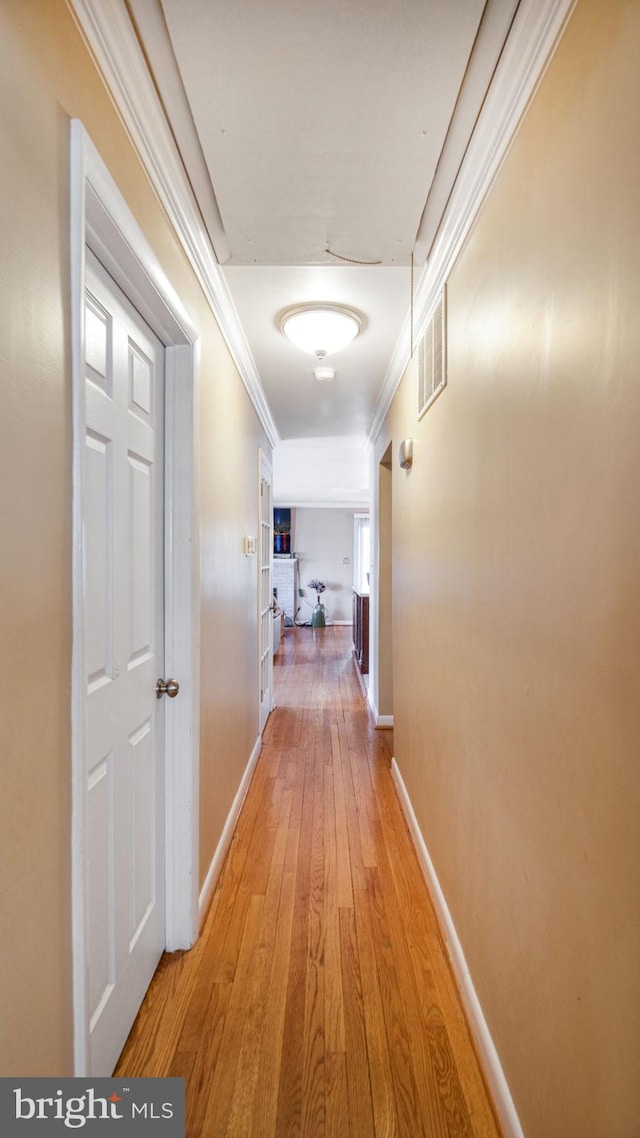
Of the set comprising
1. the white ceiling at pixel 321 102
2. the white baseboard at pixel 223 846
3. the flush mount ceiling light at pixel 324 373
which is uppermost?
the flush mount ceiling light at pixel 324 373

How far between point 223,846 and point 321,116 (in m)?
2.48

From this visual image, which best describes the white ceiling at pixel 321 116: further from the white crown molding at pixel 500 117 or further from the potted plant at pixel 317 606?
the potted plant at pixel 317 606

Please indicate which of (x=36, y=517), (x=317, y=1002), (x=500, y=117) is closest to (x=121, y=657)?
(x=36, y=517)

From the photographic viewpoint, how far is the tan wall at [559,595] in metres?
0.73

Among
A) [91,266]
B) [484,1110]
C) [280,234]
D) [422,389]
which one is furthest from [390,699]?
[91,266]

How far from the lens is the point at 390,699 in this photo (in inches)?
158

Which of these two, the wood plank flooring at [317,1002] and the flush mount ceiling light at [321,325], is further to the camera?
the flush mount ceiling light at [321,325]

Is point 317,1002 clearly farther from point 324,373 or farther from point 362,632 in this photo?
point 362,632

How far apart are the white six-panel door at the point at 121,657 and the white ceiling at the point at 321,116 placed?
449mm

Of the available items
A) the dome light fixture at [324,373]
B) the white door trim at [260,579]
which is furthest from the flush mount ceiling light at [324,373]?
the white door trim at [260,579]

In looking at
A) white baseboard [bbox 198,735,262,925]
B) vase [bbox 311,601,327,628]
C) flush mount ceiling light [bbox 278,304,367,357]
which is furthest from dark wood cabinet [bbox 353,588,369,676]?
flush mount ceiling light [bbox 278,304,367,357]

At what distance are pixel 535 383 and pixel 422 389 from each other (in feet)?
3.91

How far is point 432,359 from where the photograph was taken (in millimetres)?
1993

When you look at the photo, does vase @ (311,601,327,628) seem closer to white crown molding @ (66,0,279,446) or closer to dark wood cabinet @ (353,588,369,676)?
dark wood cabinet @ (353,588,369,676)
